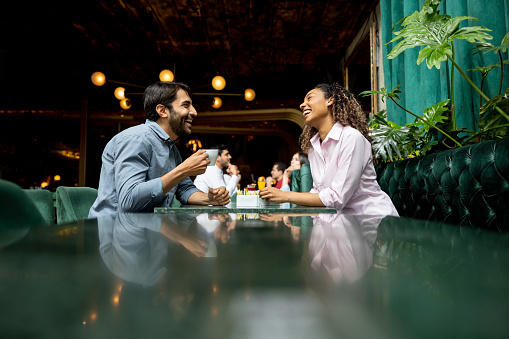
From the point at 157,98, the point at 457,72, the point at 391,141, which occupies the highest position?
the point at 457,72

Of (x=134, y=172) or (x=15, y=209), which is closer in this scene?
(x=15, y=209)

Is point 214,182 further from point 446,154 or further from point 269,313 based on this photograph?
point 269,313

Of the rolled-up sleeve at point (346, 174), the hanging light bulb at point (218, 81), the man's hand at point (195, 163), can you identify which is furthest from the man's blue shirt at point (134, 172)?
the hanging light bulb at point (218, 81)

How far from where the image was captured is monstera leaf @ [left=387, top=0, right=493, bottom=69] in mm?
1650

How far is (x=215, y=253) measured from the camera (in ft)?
1.25

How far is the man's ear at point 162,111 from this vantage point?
2.05 metres

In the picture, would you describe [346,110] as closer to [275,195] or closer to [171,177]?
[275,195]

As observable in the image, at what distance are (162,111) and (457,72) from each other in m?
1.82

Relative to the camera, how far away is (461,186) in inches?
57.4

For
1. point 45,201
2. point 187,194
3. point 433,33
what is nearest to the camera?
point 45,201

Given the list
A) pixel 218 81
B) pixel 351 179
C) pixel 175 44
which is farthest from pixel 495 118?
pixel 175 44

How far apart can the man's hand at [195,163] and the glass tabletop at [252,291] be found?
3.80 ft

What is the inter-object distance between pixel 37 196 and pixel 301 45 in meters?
4.72

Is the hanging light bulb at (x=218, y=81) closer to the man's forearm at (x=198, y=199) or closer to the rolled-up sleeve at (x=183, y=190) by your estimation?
the rolled-up sleeve at (x=183, y=190)
